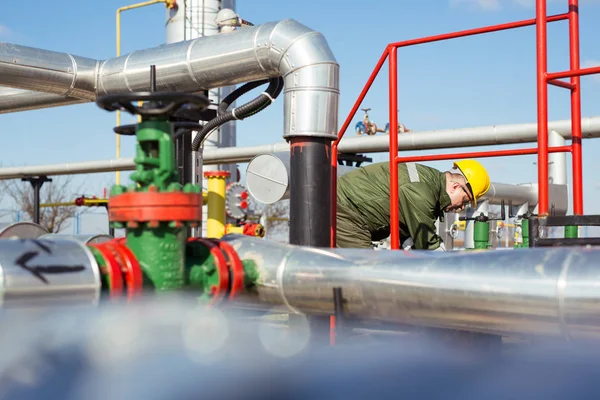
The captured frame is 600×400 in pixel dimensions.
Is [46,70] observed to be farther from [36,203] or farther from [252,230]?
[36,203]

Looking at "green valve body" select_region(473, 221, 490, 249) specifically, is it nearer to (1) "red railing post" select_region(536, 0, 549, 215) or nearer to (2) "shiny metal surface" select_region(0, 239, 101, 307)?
(1) "red railing post" select_region(536, 0, 549, 215)

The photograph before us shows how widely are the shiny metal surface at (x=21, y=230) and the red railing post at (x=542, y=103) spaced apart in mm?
2846

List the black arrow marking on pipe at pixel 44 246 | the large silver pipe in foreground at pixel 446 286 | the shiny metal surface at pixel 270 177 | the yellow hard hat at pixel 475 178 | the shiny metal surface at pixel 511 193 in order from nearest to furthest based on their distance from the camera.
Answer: the large silver pipe in foreground at pixel 446 286 → the black arrow marking on pipe at pixel 44 246 → the yellow hard hat at pixel 475 178 → the shiny metal surface at pixel 270 177 → the shiny metal surface at pixel 511 193

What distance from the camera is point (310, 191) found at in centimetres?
368

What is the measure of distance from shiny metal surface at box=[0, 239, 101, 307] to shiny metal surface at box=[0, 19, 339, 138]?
2.12 m

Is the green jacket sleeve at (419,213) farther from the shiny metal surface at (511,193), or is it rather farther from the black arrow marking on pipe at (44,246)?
the shiny metal surface at (511,193)

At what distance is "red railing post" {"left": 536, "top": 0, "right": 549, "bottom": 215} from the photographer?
3.06m

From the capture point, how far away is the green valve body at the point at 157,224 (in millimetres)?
1828

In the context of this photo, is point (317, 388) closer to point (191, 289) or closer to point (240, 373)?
point (240, 373)

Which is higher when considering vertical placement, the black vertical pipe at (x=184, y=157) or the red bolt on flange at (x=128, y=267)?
the black vertical pipe at (x=184, y=157)

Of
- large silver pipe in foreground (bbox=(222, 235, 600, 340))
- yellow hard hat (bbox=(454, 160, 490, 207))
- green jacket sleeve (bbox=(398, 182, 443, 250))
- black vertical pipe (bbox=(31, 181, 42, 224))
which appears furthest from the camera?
black vertical pipe (bbox=(31, 181, 42, 224))

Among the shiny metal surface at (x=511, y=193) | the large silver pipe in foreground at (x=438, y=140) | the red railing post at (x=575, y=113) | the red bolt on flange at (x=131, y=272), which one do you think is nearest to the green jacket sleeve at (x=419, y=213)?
the red railing post at (x=575, y=113)

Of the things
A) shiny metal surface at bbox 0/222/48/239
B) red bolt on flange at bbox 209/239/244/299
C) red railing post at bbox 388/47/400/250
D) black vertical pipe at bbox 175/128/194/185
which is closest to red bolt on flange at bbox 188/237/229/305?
red bolt on flange at bbox 209/239/244/299

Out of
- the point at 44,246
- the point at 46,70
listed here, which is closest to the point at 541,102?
the point at 44,246
